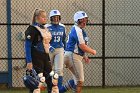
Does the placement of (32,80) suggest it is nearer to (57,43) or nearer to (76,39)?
(76,39)

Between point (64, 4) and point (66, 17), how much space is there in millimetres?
382

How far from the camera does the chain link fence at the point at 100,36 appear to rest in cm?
1362

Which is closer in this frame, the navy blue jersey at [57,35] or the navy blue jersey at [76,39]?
the navy blue jersey at [76,39]

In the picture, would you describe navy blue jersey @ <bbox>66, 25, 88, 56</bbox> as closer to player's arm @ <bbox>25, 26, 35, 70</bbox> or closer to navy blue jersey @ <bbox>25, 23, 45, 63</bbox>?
navy blue jersey @ <bbox>25, 23, 45, 63</bbox>

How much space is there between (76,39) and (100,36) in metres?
4.21

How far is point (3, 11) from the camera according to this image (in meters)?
13.5

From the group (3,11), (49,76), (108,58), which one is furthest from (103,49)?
(49,76)

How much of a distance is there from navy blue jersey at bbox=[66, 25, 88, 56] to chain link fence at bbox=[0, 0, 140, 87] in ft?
11.8

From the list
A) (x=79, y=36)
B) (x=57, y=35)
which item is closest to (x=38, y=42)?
(x=79, y=36)

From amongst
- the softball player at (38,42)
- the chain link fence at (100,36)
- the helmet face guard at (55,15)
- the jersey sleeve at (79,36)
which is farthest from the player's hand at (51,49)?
the chain link fence at (100,36)

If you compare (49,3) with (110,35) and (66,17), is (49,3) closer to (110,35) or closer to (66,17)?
(66,17)

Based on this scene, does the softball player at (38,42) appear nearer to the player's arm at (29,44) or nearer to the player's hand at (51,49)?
the player's arm at (29,44)

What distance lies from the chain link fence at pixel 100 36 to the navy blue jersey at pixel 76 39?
11.8 ft

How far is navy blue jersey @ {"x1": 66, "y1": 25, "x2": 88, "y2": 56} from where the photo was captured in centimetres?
988
